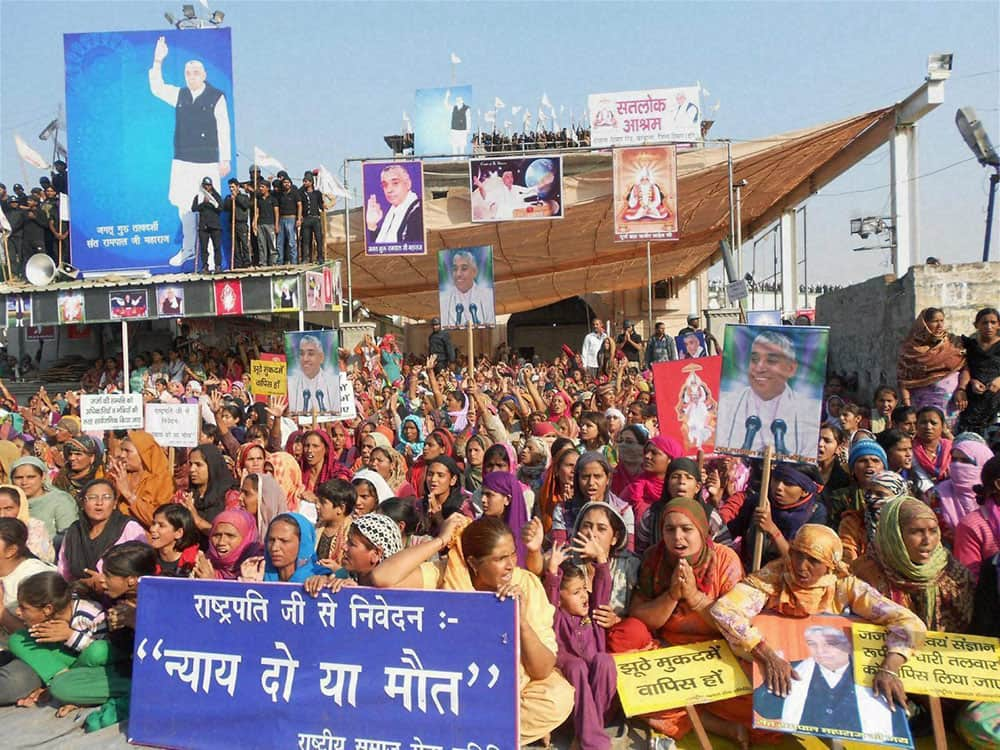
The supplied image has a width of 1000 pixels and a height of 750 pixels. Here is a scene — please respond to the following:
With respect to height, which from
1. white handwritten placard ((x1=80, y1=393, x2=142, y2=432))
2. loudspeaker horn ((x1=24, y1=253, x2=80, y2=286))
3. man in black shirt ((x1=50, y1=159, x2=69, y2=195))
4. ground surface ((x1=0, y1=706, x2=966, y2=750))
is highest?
man in black shirt ((x1=50, y1=159, x2=69, y2=195))

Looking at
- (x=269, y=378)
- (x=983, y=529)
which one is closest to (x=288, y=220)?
(x=269, y=378)

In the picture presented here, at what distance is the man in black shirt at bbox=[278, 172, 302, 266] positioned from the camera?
1499 cm

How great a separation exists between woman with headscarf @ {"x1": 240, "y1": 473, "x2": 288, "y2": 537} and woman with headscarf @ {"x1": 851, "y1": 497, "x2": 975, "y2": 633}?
10.8 ft

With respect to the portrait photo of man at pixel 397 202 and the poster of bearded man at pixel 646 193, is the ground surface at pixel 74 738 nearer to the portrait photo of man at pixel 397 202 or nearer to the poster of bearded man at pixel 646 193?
the portrait photo of man at pixel 397 202

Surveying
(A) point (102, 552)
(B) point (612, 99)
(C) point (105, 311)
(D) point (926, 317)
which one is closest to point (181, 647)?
(A) point (102, 552)

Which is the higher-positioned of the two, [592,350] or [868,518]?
[592,350]

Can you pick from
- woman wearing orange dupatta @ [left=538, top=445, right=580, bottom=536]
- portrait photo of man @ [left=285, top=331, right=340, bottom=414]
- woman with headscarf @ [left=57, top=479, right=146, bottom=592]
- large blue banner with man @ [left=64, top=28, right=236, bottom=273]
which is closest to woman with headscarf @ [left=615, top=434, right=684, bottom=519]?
woman wearing orange dupatta @ [left=538, top=445, right=580, bottom=536]

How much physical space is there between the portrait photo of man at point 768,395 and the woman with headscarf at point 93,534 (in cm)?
309

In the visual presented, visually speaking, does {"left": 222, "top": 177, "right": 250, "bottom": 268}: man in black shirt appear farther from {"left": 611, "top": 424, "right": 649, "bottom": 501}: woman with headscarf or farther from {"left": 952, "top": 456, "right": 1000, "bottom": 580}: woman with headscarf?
{"left": 952, "top": 456, "right": 1000, "bottom": 580}: woman with headscarf

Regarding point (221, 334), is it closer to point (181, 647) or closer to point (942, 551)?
point (181, 647)

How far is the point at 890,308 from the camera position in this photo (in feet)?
29.2

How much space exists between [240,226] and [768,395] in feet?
43.3

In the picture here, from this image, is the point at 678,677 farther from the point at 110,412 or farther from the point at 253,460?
the point at 110,412

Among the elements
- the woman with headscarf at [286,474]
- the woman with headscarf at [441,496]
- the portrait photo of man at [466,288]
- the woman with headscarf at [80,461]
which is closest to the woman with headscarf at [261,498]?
the woman with headscarf at [286,474]
